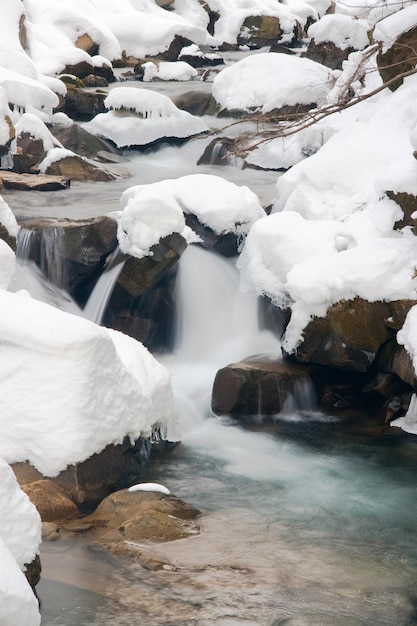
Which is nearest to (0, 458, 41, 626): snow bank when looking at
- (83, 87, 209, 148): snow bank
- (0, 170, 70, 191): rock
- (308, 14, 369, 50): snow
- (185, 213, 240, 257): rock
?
(185, 213, 240, 257): rock

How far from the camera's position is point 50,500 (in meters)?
5.58

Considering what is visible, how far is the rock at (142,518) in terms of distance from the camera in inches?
209

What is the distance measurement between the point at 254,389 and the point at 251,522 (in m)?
2.25

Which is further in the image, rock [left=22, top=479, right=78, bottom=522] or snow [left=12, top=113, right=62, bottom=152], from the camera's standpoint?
snow [left=12, top=113, right=62, bottom=152]

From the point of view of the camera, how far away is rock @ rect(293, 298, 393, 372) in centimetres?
775

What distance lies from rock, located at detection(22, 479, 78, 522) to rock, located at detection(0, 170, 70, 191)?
7.27 meters

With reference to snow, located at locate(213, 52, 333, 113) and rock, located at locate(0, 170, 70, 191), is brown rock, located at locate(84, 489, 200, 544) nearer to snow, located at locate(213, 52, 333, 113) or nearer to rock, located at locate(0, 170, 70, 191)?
rock, located at locate(0, 170, 70, 191)

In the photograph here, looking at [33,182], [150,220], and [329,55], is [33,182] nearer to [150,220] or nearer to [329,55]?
[150,220]

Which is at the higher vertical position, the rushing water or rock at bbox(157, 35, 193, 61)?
rock at bbox(157, 35, 193, 61)

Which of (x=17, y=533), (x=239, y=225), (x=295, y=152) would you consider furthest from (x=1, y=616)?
(x=295, y=152)

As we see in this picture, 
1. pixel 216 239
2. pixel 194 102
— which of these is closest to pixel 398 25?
pixel 216 239

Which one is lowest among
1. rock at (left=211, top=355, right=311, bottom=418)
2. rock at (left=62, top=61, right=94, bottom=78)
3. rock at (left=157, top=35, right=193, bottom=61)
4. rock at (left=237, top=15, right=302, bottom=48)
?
rock at (left=211, top=355, right=311, bottom=418)

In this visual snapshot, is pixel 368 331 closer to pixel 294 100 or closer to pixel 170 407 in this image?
pixel 170 407

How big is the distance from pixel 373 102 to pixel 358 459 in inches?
222
